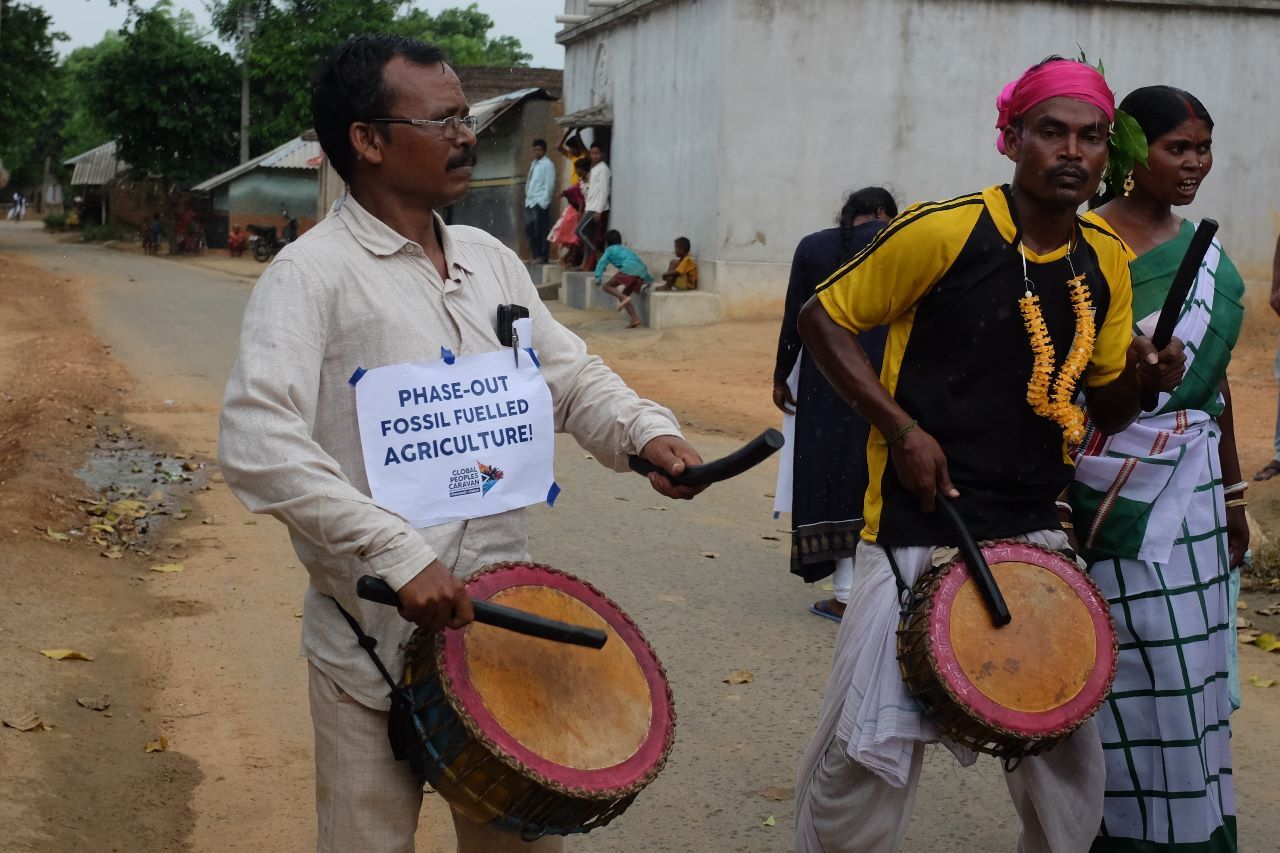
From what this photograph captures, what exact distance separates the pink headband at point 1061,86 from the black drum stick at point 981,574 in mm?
885

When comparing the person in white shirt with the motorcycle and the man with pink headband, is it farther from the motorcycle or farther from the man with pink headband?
the man with pink headband

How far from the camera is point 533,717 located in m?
2.59

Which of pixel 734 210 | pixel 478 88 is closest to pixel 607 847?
pixel 734 210

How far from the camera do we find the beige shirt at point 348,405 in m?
2.49

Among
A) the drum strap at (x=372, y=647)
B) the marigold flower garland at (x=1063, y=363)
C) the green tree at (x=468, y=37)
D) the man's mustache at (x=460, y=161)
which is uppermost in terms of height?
the green tree at (x=468, y=37)

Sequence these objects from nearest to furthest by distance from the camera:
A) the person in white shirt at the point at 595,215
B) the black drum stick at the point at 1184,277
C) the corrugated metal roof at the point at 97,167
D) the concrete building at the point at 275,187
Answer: the black drum stick at the point at 1184,277 → the person in white shirt at the point at 595,215 → the concrete building at the point at 275,187 → the corrugated metal roof at the point at 97,167

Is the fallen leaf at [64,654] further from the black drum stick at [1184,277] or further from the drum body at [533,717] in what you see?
the black drum stick at [1184,277]

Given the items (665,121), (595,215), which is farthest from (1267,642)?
(595,215)

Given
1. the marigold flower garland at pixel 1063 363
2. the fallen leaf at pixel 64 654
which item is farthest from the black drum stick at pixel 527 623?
the fallen leaf at pixel 64 654

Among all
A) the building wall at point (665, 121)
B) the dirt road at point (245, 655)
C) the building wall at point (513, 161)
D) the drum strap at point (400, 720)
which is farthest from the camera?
the building wall at point (513, 161)

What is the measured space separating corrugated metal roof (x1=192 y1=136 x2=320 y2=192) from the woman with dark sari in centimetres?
3798

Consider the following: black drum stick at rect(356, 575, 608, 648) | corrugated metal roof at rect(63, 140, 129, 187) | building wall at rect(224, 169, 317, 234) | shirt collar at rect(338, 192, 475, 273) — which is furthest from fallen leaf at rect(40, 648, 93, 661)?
corrugated metal roof at rect(63, 140, 129, 187)

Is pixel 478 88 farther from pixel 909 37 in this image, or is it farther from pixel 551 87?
pixel 909 37

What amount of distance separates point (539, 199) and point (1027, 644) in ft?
72.9
